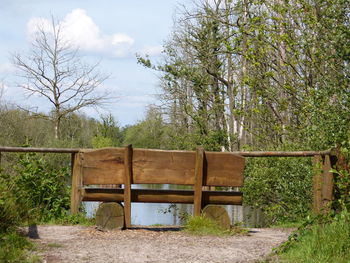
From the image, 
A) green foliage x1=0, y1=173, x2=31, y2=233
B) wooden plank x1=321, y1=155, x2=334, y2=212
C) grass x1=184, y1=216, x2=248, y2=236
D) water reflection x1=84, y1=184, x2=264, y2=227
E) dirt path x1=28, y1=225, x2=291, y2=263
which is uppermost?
wooden plank x1=321, y1=155, x2=334, y2=212

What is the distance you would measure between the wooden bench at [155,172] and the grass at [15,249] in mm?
1617

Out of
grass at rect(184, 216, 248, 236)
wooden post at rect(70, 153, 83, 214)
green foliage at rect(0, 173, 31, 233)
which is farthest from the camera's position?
wooden post at rect(70, 153, 83, 214)

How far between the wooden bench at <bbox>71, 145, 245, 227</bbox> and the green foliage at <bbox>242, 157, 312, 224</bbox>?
8.22 ft

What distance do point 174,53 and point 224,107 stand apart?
11.8 ft

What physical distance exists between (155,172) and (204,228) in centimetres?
114

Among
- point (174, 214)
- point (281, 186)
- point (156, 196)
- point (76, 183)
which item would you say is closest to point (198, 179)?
point (156, 196)

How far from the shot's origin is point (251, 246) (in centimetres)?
775

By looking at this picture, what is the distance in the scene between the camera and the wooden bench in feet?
28.2

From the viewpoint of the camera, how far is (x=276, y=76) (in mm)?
17891

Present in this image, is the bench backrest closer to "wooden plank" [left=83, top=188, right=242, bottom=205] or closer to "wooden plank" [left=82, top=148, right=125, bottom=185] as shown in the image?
"wooden plank" [left=82, top=148, right=125, bottom=185]

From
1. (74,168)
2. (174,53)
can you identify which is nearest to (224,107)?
(174,53)

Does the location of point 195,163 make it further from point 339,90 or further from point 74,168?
point 339,90

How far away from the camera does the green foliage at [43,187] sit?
10.1 m

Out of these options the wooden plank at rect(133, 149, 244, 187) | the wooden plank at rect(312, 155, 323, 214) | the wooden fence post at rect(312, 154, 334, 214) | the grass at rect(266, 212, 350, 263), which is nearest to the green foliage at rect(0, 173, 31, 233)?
the wooden plank at rect(133, 149, 244, 187)
